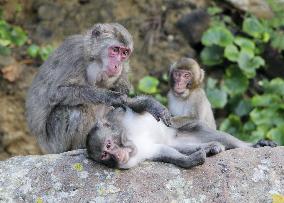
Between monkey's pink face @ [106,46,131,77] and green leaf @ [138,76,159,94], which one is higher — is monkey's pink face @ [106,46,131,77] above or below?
above

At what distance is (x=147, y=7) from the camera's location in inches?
415

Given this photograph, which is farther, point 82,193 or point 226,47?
point 226,47

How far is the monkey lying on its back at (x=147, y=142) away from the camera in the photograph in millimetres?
4785

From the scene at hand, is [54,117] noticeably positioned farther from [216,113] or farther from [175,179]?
[216,113]

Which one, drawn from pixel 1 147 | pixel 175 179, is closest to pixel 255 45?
pixel 1 147

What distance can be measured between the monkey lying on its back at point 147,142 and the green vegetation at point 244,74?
3.67 metres

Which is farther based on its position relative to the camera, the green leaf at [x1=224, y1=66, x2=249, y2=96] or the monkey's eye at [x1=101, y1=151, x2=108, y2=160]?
the green leaf at [x1=224, y1=66, x2=249, y2=96]

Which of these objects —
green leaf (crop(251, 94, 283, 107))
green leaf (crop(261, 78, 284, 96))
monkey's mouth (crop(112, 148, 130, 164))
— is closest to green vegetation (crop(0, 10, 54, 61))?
green leaf (crop(251, 94, 283, 107))

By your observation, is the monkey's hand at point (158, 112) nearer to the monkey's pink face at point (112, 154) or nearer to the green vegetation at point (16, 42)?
the monkey's pink face at point (112, 154)

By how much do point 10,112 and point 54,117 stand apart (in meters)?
3.46

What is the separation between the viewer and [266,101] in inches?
378

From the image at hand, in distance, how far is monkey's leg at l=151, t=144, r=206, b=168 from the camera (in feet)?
16.0

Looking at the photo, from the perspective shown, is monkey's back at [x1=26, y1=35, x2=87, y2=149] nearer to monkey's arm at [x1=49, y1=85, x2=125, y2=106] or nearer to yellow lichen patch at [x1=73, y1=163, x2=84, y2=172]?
monkey's arm at [x1=49, y1=85, x2=125, y2=106]

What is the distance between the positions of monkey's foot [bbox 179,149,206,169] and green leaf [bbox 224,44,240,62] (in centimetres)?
536
